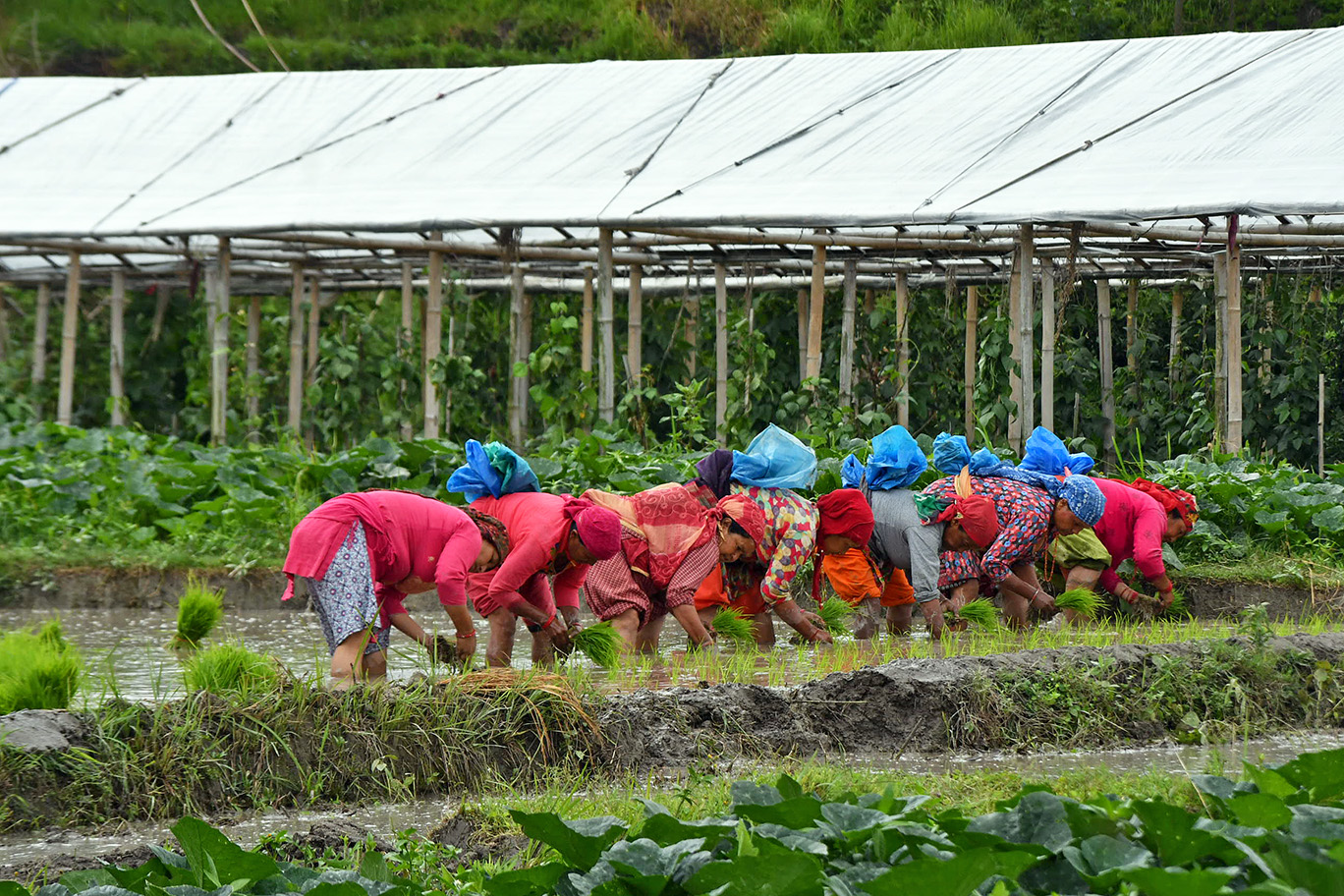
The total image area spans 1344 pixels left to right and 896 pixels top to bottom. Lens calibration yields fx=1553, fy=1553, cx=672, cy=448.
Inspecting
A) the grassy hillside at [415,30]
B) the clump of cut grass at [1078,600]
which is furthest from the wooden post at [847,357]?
the grassy hillside at [415,30]

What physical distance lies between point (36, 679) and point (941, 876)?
3.41 metres

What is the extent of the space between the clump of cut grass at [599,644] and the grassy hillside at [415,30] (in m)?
23.5

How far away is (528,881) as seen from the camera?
2982mm

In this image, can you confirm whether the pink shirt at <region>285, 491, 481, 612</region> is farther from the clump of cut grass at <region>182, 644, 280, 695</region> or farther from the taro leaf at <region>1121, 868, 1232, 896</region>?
the taro leaf at <region>1121, 868, 1232, 896</region>

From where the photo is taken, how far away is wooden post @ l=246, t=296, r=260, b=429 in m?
14.3

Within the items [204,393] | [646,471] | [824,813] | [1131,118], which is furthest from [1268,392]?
[824,813]

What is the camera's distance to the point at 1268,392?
15078mm

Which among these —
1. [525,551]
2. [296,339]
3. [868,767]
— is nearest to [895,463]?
[525,551]

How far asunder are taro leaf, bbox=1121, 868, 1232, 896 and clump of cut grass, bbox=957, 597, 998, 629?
5.09 m

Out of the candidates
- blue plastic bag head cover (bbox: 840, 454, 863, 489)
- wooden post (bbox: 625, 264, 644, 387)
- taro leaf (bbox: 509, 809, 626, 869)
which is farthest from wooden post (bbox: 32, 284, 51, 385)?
taro leaf (bbox: 509, 809, 626, 869)

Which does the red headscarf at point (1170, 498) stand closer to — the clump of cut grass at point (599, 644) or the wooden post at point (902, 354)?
the clump of cut grass at point (599, 644)

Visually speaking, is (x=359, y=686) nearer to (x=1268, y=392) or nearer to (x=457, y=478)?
(x=457, y=478)

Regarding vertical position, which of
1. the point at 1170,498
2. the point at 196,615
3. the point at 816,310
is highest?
the point at 816,310

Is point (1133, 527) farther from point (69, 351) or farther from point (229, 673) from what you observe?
point (69, 351)
